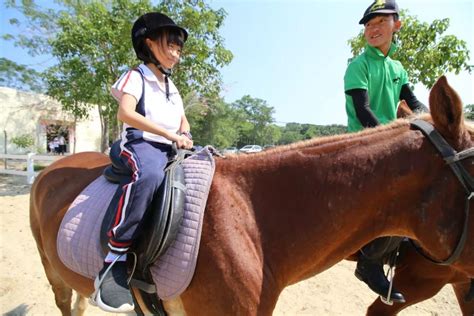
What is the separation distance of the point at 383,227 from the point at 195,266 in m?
1.00

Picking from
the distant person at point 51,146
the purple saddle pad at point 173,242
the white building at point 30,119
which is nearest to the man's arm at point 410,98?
the purple saddle pad at point 173,242

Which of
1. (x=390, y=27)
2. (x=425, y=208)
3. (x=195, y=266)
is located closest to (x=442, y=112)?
(x=425, y=208)

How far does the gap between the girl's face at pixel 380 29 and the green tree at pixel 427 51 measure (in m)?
4.89

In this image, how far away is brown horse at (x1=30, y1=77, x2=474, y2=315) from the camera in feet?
5.04

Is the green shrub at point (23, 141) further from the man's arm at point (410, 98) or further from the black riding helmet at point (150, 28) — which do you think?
the man's arm at point (410, 98)

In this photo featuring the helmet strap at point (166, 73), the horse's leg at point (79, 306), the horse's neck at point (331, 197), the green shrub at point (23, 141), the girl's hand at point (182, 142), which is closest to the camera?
the horse's neck at point (331, 197)

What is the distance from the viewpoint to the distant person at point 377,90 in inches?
86.1

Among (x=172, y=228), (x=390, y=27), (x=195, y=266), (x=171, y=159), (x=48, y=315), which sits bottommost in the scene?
(x=48, y=315)

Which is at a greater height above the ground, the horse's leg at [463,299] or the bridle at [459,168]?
the bridle at [459,168]

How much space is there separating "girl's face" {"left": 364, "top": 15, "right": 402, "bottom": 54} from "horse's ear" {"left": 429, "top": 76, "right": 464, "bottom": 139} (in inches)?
44.3

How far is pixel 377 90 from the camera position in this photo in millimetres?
2473

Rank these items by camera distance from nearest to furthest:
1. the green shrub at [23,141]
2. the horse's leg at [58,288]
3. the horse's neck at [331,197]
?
the horse's neck at [331,197]
the horse's leg at [58,288]
the green shrub at [23,141]

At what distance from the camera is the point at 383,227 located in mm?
1661

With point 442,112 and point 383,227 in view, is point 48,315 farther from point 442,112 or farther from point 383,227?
point 442,112
